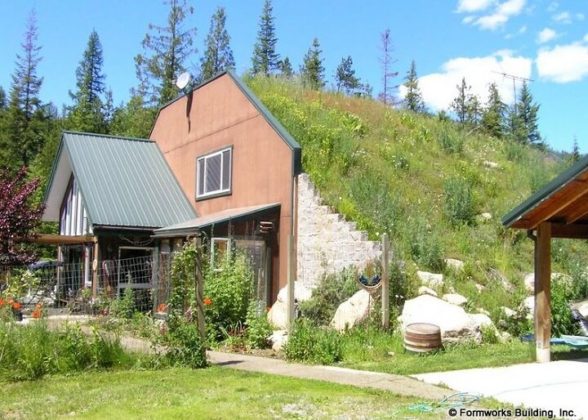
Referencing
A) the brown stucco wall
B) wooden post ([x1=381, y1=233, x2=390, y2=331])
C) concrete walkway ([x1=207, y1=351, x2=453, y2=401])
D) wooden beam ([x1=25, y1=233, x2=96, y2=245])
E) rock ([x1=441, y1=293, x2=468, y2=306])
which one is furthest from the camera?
wooden beam ([x1=25, y1=233, x2=96, y2=245])

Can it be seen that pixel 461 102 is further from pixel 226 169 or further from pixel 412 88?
pixel 226 169

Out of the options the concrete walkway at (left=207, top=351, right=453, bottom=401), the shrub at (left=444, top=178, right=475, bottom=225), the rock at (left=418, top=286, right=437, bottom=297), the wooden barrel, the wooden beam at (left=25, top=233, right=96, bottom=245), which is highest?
the shrub at (left=444, top=178, right=475, bottom=225)

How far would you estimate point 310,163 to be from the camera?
18406 mm

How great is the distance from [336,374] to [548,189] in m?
4.36

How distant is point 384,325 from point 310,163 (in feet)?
21.6

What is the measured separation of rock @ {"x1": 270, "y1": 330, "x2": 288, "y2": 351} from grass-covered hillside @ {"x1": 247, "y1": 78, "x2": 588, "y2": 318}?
3.73 metres

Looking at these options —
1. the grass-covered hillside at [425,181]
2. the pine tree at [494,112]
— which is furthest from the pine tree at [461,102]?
the grass-covered hillside at [425,181]

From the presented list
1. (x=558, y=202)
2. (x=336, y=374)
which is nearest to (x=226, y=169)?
(x=336, y=374)

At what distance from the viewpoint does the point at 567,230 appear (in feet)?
37.7

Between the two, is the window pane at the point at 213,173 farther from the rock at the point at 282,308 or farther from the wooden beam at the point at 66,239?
the rock at the point at 282,308

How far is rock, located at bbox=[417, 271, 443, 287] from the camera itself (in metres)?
14.9

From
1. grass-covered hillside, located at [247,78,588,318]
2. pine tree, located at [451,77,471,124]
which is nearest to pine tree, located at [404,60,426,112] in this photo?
pine tree, located at [451,77,471,124]

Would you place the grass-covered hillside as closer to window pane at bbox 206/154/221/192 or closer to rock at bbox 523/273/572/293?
rock at bbox 523/273/572/293

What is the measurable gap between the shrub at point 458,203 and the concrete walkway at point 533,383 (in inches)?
324
